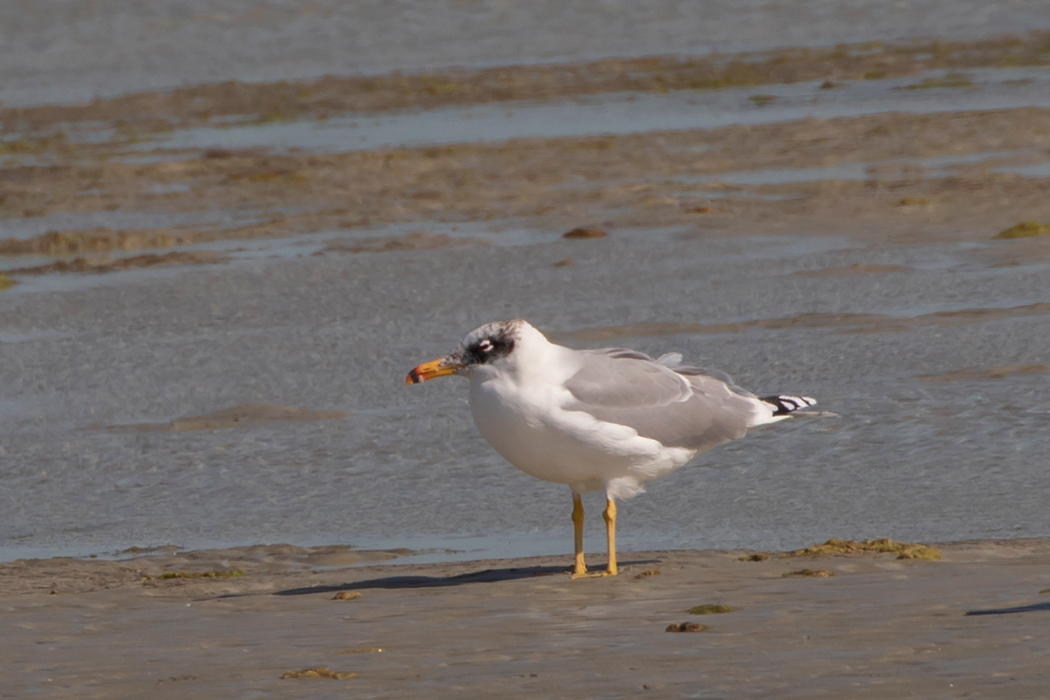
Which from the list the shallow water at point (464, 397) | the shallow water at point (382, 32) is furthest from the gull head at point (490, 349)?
the shallow water at point (382, 32)

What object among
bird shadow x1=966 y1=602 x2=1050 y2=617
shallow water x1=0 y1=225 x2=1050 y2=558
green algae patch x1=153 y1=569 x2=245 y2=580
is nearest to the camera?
bird shadow x1=966 y1=602 x2=1050 y2=617

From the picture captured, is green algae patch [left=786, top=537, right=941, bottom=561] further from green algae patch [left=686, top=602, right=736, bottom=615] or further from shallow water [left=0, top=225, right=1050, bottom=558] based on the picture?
green algae patch [left=686, top=602, right=736, bottom=615]

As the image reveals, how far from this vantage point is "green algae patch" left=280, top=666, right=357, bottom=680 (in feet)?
12.3

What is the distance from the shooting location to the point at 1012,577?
434 centimetres

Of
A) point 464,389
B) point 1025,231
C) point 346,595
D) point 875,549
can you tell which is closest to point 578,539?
point 346,595

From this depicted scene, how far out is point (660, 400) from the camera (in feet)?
17.5

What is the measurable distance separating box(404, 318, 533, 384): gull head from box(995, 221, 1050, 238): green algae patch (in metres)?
5.32

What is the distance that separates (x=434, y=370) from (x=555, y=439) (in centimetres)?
49

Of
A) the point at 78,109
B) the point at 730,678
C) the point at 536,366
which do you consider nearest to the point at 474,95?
the point at 78,109

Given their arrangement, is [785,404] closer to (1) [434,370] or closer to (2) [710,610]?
(1) [434,370]

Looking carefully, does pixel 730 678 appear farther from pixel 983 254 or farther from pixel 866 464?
pixel 983 254

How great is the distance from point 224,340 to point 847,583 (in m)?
4.89

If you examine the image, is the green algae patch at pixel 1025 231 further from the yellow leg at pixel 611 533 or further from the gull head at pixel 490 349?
the gull head at pixel 490 349

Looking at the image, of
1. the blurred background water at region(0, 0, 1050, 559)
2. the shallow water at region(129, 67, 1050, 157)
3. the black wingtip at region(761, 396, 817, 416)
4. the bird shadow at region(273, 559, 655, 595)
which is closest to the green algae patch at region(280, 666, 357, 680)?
the bird shadow at region(273, 559, 655, 595)
